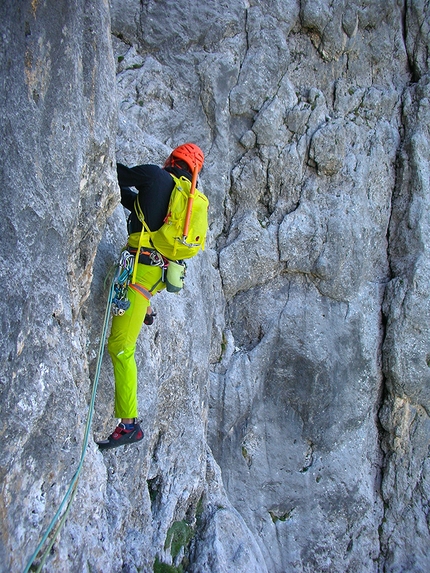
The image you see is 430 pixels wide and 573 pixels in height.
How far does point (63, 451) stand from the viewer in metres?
4.18

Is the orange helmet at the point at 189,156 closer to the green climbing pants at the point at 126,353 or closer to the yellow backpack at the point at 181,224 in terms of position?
the yellow backpack at the point at 181,224

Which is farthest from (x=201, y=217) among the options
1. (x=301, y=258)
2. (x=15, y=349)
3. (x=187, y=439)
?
(x=301, y=258)

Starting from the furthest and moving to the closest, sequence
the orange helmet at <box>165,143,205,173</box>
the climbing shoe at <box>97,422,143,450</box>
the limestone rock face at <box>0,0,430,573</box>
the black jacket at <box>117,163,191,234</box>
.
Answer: the limestone rock face at <box>0,0,430,573</box>
the orange helmet at <box>165,143,205,173</box>
the black jacket at <box>117,163,191,234</box>
the climbing shoe at <box>97,422,143,450</box>

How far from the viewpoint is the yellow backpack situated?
5547 mm

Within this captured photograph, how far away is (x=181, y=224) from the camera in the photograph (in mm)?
5562

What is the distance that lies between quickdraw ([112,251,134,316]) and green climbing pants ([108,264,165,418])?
3.0 inches

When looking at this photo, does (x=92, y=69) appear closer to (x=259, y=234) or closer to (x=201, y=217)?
(x=201, y=217)

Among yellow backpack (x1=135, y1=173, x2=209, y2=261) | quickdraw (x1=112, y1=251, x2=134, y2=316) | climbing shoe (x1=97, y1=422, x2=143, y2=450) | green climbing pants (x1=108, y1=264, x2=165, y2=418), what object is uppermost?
yellow backpack (x1=135, y1=173, x2=209, y2=261)

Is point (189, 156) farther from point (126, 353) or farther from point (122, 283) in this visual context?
point (126, 353)

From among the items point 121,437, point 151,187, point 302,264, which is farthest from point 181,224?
point 302,264

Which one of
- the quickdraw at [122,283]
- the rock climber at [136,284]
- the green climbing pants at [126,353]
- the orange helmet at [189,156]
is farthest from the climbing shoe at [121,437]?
the orange helmet at [189,156]

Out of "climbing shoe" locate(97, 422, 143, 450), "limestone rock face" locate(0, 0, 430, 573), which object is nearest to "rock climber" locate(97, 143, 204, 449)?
"climbing shoe" locate(97, 422, 143, 450)

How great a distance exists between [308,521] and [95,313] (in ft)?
26.1

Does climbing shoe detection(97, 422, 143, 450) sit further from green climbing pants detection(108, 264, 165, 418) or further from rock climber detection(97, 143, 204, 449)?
green climbing pants detection(108, 264, 165, 418)
